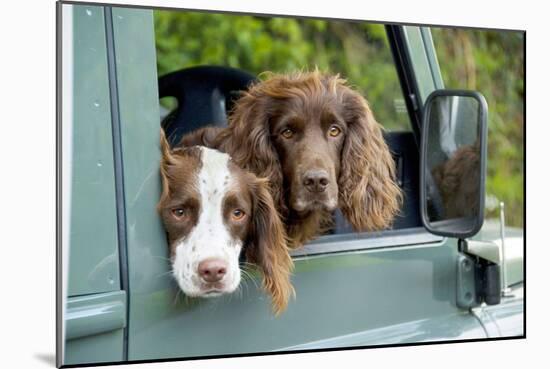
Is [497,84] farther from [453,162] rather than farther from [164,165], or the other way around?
[164,165]

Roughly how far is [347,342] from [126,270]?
96 cm

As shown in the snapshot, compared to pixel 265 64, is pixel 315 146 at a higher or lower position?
lower

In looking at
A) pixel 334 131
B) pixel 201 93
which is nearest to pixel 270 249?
pixel 334 131

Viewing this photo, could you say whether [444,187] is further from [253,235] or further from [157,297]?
[157,297]

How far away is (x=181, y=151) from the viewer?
2652 millimetres

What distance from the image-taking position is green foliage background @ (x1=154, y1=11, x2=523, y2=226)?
12.2 ft

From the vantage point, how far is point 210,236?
249 centimetres

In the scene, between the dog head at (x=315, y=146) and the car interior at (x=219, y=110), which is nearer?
the dog head at (x=315, y=146)

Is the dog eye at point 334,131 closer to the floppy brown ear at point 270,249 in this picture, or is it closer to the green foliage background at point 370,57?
the floppy brown ear at point 270,249

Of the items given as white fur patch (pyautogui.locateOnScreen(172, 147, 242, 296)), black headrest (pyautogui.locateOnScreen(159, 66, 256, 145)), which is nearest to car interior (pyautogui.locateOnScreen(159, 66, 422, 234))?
black headrest (pyautogui.locateOnScreen(159, 66, 256, 145))

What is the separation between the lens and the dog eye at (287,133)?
2832 millimetres

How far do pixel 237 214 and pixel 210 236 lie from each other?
13 cm

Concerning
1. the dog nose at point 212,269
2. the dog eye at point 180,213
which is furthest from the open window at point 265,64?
the dog nose at point 212,269

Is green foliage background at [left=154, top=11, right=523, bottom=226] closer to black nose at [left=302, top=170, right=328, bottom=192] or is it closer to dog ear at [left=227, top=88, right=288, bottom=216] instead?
dog ear at [left=227, top=88, right=288, bottom=216]
